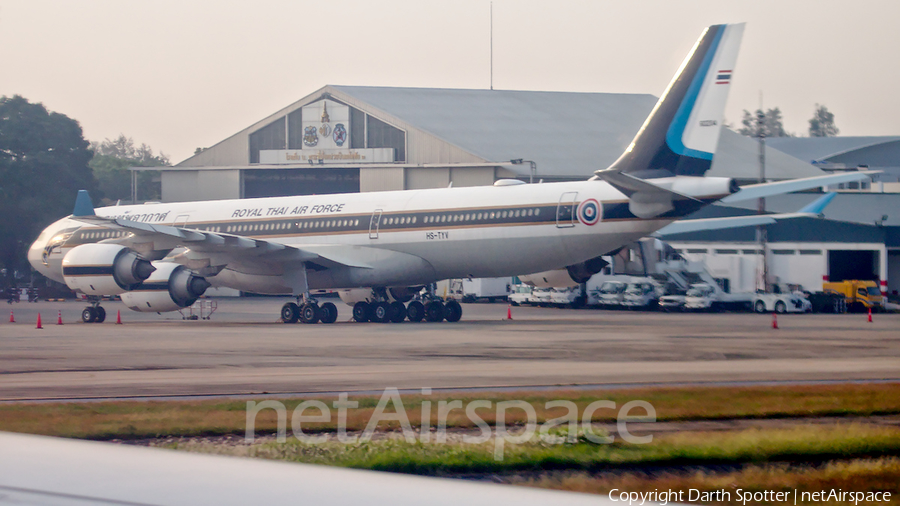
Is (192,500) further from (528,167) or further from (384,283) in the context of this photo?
(528,167)

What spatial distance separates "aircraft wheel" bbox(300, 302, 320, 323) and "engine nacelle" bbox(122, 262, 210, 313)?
10.8 feet

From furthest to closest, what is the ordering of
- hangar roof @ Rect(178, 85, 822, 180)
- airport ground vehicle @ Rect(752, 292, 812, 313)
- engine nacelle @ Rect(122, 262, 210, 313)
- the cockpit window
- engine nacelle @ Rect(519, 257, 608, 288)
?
hangar roof @ Rect(178, 85, 822, 180) < airport ground vehicle @ Rect(752, 292, 812, 313) < the cockpit window < engine nacelle @ Rect(122, 262, 210, 313) < engine nacelle @ Rect(519, 257, 608, 288)

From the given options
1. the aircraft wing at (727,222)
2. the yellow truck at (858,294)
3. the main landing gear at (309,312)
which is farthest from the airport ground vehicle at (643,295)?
the main landing gear at (309,312)

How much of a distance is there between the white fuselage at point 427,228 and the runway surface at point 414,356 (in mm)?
1970

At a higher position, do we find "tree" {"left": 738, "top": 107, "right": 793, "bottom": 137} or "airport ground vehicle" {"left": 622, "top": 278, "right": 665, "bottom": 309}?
"tree" {"left": 738, "top": 107, "right": 793, "bottom": 137}

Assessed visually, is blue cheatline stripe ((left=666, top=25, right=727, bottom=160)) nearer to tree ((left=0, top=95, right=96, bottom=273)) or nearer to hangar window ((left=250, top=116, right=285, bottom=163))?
tree ((left=0, top=95, right=96, bottom=273))

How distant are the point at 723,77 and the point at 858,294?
22.9 meters

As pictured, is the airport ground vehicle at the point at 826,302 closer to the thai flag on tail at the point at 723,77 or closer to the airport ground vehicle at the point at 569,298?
the airport ground vehicle at the point at 569,298

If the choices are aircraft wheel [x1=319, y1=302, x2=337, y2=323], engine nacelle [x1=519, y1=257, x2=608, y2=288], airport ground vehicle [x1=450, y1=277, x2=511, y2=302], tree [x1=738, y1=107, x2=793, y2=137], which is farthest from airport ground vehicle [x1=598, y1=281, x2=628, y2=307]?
tree [x1=738, y1=107, x2=793, y2=137]

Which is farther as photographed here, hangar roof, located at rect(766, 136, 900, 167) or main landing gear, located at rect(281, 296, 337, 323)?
hangar roof, located at rect(766, 136, 900, 167)

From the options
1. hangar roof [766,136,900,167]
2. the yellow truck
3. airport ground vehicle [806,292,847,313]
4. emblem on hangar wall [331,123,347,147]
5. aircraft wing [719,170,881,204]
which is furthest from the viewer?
hangar roof [766,136,900,167]

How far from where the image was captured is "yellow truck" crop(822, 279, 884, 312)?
42188 millimetres

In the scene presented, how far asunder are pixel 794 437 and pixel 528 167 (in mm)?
47197

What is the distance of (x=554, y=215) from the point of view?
25.8 metres
